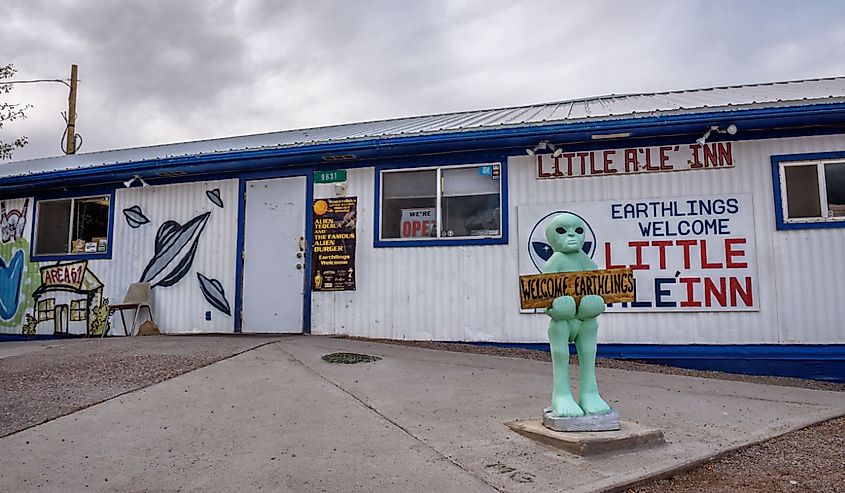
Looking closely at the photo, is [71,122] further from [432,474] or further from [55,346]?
[432,474]

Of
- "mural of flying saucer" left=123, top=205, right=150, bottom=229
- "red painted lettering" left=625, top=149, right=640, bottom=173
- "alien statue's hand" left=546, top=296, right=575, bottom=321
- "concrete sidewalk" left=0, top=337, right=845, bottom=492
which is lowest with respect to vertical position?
"concrete sidewalk" left=0, top=337, right=845, bottom=492

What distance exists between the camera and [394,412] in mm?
5008

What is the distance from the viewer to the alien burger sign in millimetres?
7844

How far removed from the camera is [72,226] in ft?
36.6

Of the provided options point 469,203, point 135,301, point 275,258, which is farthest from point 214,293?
point 469,203

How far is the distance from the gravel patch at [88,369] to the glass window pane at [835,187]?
24.6 feet

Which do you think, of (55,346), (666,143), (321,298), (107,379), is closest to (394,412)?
(107,379)

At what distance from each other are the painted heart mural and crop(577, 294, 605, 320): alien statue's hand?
11.1 meters

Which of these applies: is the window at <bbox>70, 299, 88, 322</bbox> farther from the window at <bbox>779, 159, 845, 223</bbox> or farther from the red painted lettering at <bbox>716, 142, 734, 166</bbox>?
the window at <bbox>779, 159, 845, 223</bbox>

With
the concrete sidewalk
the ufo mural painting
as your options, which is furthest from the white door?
the concrete sidewalk

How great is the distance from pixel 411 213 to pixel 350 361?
2984 millimetres

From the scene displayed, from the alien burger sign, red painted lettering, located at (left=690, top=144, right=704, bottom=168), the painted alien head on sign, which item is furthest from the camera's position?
red painted lettering, located at (left=690, top=144, right=704, bottom=168)

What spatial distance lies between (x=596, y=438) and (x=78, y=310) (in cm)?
988

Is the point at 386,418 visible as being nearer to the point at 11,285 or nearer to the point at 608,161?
the point at 608,161
